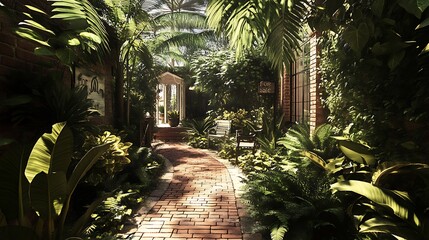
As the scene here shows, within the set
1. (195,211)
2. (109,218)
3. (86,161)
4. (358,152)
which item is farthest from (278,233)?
(109,218)

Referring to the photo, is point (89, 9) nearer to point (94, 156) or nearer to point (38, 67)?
point (38, 67)

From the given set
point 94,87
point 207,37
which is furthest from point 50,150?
point 207,37

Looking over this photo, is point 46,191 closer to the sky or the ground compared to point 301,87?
closer to the ground

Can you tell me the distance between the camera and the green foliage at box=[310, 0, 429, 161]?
2.35 metres

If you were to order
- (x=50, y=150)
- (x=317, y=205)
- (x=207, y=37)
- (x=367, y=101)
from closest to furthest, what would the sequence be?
(x=50, y=150) < (x=317, y=205) < (x=367, y=101) < (x=207, y=37)

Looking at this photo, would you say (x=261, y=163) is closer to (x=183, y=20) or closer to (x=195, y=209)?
(x=195, y=209)

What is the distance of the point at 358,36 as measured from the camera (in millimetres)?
2441

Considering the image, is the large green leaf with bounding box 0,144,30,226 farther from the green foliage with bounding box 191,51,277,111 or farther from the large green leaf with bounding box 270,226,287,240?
the green foliage with bounding box 191,51,277,111

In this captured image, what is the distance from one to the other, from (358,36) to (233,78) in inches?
324

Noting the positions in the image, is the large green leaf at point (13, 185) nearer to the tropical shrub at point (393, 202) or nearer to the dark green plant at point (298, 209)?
the dark green plant at point (298, 209)

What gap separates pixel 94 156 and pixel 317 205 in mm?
2058

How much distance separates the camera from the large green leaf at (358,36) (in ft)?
7.88

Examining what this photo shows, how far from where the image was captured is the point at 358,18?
2576mm

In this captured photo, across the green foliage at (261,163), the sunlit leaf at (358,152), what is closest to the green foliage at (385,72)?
the sunlit leaf at (358,152)
